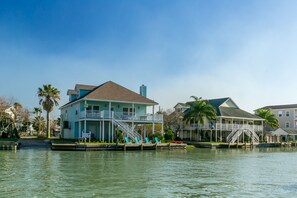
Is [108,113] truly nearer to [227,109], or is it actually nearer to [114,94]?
[114,94]

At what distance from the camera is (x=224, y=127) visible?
172ft

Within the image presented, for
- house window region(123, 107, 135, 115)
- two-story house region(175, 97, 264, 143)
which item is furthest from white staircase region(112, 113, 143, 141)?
two-story house region(175, 97, 264, 143)

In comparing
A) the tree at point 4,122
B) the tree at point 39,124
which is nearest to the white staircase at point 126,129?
the tree at point 4,122

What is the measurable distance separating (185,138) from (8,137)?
27.7m

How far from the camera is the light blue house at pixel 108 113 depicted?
3888cm

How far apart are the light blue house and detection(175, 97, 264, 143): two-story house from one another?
12.8m

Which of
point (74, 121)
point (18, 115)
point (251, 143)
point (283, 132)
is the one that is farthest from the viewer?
point (283, 132)

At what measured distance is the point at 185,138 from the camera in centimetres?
5775

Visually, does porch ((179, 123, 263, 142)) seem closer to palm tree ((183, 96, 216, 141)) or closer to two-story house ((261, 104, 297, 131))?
palm tree ((183, 96, 216, 141))

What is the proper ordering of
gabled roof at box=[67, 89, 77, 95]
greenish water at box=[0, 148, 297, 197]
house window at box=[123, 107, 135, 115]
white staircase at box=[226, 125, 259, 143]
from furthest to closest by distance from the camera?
white staircase at box=[226, 125, 259, 143] < gabled roof at box=[67, 89, 77, 95] < house window at box=[123, 107, 135, 115] < greenish water at box=[0, 148, 297, 197]

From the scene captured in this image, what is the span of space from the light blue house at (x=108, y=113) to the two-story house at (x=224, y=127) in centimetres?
1283

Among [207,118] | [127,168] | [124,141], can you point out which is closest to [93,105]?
[124,141]

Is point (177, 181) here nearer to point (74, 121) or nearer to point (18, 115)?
point (74, 121)

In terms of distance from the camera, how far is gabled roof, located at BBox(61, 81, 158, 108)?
40400 mm
